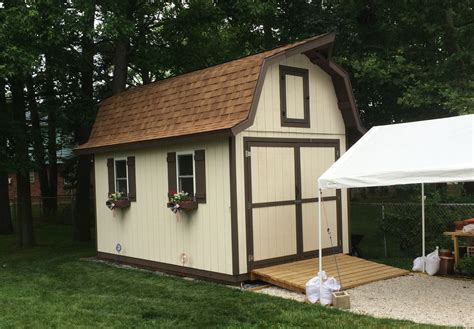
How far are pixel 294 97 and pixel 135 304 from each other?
182 inches

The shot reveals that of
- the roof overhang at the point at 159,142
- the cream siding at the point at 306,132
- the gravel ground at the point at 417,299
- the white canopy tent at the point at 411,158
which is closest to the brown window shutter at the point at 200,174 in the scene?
the roof overhang at the point at 159,142

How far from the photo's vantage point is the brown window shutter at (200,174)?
350 inches

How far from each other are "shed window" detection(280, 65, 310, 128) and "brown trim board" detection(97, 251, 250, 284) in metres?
2.84

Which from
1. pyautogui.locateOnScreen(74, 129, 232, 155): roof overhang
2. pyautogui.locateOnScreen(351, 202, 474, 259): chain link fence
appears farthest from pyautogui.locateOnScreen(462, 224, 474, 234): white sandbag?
pyautogui.locateOnScreen(74, 129, 232, 155): roof overhang

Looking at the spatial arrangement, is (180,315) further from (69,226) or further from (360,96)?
(69,226)

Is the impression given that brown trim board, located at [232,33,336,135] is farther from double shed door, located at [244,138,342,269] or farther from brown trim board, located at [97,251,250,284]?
brown trim board, located at [97,251,250,284]

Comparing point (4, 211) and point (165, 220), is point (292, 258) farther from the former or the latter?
point (4, 211)

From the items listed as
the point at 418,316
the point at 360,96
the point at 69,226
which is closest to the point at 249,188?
the point at 418,316

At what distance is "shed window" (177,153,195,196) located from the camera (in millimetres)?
9250

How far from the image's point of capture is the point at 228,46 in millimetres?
17625

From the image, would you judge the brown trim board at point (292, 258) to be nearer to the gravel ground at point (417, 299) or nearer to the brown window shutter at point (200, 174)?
the gravel ground at point (417, 299)

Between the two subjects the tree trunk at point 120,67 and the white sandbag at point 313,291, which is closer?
the white sandbag at point 313,291

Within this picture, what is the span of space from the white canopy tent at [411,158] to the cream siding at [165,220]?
198 cm

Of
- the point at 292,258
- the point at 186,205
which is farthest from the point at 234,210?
the point at 292,258
